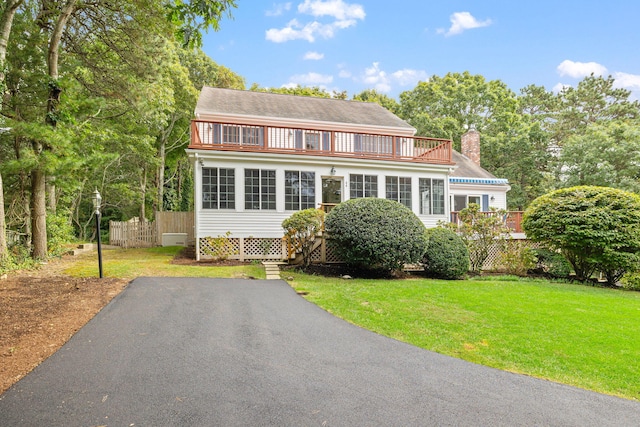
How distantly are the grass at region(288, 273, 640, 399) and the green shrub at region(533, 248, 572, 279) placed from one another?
9.06 ft

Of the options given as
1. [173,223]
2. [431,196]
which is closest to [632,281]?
[431,196]

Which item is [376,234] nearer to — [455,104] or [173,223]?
[173,223]

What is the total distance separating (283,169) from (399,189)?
16.7ft

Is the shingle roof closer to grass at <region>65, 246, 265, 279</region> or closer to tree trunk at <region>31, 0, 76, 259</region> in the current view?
tree trunk at <region>31, 0, 76, 259</region>

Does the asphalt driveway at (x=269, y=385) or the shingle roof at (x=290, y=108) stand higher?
the shingle roof at (x=290, y=108)

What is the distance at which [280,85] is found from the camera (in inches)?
1240

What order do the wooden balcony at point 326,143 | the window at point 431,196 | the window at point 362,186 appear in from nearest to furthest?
the wooden balcony at point 326,143, the window at point 362,186, the window at point 431,196

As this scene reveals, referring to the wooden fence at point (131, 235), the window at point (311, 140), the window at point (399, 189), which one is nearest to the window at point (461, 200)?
the window at point (399, 189)

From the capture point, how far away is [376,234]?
9.98 m

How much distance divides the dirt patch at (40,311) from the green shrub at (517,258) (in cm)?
1288

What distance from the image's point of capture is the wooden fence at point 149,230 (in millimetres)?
18141

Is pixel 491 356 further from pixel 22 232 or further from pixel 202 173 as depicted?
pixel 22 232

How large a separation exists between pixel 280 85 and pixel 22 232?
80.8ft

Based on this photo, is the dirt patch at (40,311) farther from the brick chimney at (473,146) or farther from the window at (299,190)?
the brick chimney at (473,146)
